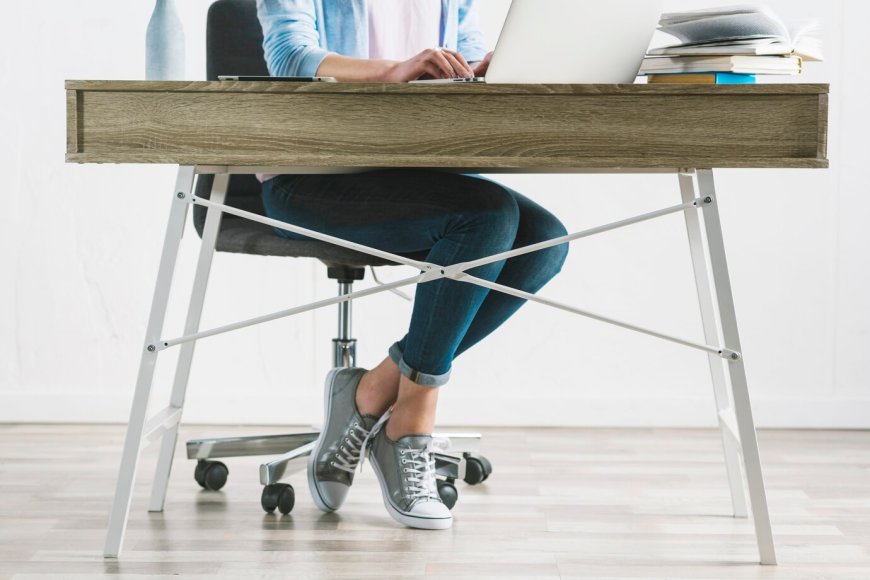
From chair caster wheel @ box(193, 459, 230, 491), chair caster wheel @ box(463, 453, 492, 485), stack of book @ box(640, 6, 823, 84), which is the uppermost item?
stack of book @ box(640, 6, 823, 84)

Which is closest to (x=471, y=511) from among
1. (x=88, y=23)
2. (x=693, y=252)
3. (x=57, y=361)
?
(x=693, y=252)

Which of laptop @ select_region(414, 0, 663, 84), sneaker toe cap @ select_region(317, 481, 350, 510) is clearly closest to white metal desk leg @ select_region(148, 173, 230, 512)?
sneaker toe cap @ select_region(317, 481, 350, 510)

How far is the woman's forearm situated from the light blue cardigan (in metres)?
0.03

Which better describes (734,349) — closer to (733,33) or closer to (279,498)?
(733,33)

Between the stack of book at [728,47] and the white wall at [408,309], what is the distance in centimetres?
121

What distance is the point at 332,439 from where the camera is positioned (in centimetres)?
174

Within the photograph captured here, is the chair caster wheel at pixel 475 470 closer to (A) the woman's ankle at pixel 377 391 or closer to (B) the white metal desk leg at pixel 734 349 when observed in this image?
(A) the woman's ankle at pixel 377 391

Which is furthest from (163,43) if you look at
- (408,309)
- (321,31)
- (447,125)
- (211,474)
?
(408,309)

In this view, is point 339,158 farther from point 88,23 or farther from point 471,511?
point 88,23

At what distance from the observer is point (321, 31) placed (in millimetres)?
1814

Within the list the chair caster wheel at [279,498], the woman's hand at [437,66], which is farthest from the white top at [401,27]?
the chair caster wheel at [279,498]

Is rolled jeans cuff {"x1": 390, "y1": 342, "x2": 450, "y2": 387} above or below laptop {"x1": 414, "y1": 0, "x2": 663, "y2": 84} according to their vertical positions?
below

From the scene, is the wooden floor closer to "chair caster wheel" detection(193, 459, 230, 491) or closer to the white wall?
"chair caster wheel" detection(193, 459, 230, 491)

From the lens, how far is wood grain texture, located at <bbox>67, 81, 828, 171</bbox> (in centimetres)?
133
